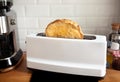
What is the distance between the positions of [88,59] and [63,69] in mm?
104

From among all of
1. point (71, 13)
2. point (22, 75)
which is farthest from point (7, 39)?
point (71, 13)

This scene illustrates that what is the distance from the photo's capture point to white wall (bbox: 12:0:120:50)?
1039 mm

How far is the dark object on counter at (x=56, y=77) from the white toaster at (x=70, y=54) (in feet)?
0.04

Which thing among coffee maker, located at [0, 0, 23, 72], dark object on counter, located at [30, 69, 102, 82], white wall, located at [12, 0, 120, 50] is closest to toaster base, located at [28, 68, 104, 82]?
dark object on counter, located at [30, 69, 102, 82]

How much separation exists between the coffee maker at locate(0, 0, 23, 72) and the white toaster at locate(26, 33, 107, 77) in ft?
0.39

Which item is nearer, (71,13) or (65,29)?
(65,29)

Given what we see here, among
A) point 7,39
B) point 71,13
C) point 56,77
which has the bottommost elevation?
point 56,77

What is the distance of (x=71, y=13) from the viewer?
1.06m

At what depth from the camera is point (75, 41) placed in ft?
2.29

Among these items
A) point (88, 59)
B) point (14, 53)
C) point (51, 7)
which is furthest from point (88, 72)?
point (51, 7)

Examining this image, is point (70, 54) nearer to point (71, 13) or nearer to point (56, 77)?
point (56, 77)

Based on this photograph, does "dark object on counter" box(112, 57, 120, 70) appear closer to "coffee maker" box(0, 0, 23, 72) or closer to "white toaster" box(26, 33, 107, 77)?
"white toaster" box(26, 33, 107, 77)

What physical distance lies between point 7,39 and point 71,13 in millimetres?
385

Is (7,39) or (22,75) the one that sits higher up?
(7,39)
